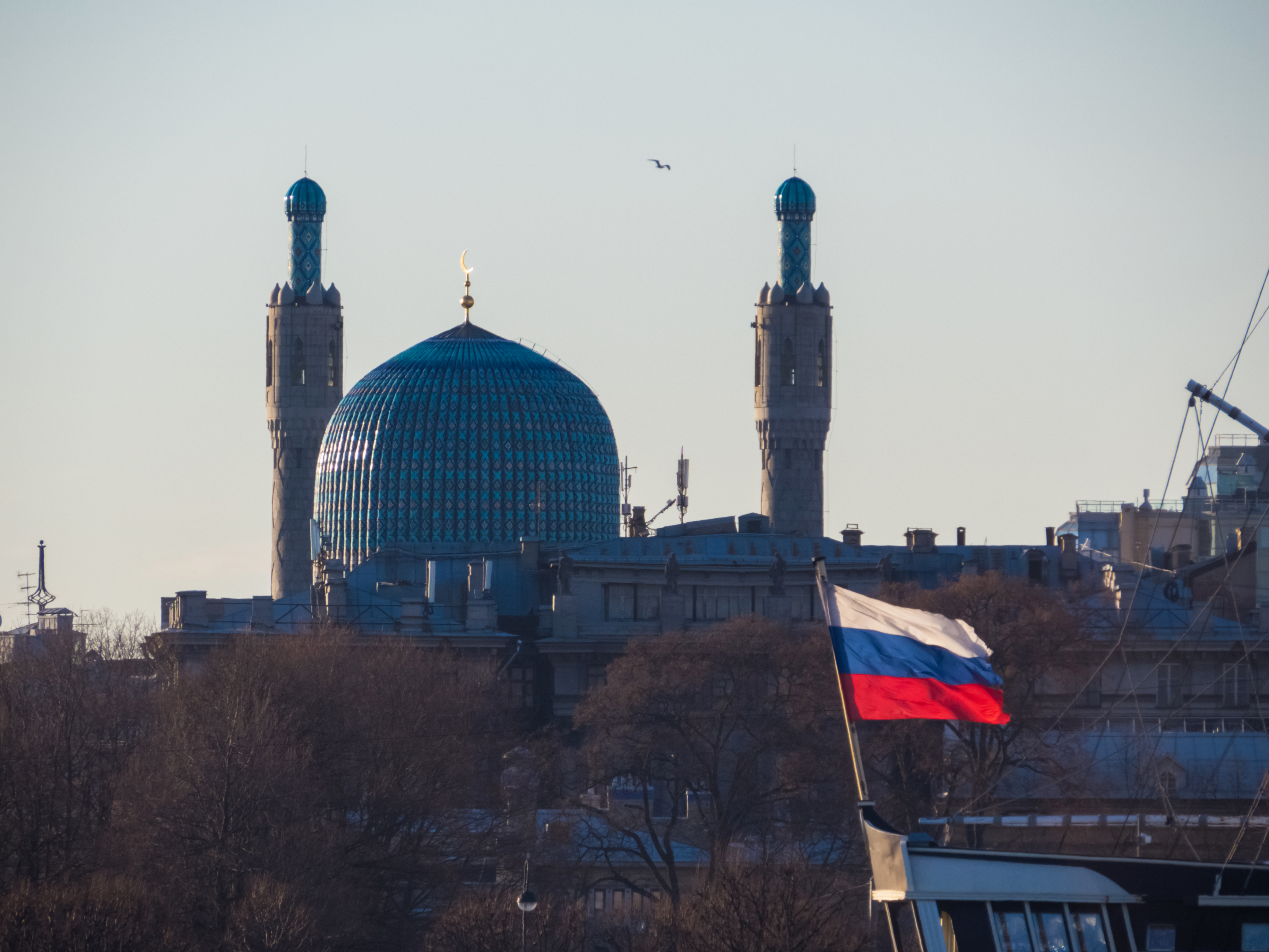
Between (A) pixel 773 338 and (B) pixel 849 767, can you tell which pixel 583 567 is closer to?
(A) pixel 773 338

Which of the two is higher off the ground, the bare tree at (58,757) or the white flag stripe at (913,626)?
the white flag stripe at (913,626)

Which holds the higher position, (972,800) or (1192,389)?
(1192,389)

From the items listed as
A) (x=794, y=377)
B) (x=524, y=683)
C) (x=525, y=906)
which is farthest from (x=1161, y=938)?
(x=794, y=377)

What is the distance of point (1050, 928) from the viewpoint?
5866cm

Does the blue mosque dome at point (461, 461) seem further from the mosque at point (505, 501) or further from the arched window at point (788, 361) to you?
the arched window at point (788, 361)

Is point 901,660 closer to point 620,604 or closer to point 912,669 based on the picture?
point 912,669

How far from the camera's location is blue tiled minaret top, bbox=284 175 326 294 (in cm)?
16775

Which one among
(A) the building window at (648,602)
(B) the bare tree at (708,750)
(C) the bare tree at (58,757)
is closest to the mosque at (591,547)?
(A) the building window at (648,602)

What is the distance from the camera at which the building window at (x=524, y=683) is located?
133375 millimetres

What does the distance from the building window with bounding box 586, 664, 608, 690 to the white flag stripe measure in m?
76.9

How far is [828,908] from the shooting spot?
266 feet

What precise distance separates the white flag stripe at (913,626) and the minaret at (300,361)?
11302 centimetres

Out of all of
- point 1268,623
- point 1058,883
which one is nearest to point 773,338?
point 1268,623

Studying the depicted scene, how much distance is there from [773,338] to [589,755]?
57870mm
